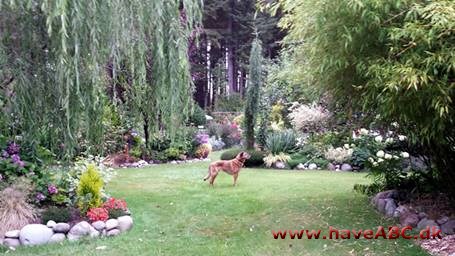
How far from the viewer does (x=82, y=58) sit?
2.46 metres

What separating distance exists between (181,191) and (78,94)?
5513mm

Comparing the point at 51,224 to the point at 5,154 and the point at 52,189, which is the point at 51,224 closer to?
the point at 52,189

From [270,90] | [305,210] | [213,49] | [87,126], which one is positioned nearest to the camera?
[87,126]

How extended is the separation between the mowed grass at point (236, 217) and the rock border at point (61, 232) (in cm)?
14

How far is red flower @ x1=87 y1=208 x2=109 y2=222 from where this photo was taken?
527 cm

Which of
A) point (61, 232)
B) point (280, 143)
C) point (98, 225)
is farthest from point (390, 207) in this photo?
point (280, 143)

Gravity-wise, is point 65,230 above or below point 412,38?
below

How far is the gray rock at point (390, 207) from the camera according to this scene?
5.67 meters

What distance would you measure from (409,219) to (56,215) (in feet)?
13.0

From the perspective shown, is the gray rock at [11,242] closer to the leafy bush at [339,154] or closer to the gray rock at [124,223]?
the gray rock at [124,223]

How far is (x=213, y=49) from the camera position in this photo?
23938 millimetres

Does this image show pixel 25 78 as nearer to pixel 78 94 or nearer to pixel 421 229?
pixel 78 94

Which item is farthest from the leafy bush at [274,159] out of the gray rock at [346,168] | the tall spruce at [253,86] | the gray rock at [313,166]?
the gray rock at [346,168]

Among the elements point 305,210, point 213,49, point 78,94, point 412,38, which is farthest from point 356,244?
point 213,49
